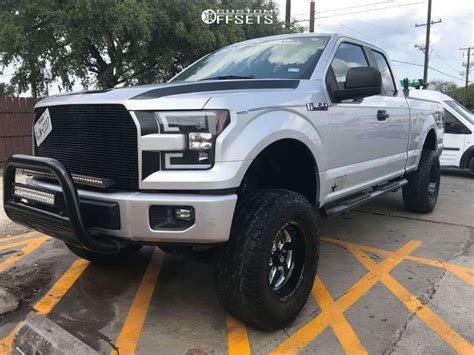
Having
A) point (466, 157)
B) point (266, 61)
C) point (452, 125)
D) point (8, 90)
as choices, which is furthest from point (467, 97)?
point (266, 61)

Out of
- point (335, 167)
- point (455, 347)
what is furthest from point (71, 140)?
point (455, 347)

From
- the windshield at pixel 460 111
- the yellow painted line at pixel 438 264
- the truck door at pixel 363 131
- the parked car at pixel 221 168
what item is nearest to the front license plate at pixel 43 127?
the parked car at pixel 221 168

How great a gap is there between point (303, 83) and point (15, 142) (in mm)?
9823

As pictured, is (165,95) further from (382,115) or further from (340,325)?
(382,115)

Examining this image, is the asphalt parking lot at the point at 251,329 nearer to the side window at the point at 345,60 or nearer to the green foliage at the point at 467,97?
the side window at the point at 345,60

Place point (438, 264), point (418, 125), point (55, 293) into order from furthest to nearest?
point (418, 125) < point (438, 264) < point (55, 293)

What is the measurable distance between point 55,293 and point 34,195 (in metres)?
1.12

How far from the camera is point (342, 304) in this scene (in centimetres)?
366

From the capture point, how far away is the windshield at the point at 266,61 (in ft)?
12.7

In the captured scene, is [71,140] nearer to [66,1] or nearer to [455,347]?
[455,347]

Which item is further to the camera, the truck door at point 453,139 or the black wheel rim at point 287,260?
the truck door at point 453,139

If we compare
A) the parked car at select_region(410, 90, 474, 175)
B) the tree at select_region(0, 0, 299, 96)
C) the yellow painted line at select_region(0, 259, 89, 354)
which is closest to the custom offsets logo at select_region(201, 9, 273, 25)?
the tree at select_region(0, 0, 299, 96)

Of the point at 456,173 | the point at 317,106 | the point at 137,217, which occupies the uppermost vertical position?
the point at 317,106

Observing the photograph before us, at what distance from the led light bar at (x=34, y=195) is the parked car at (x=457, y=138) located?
28.9 ft
